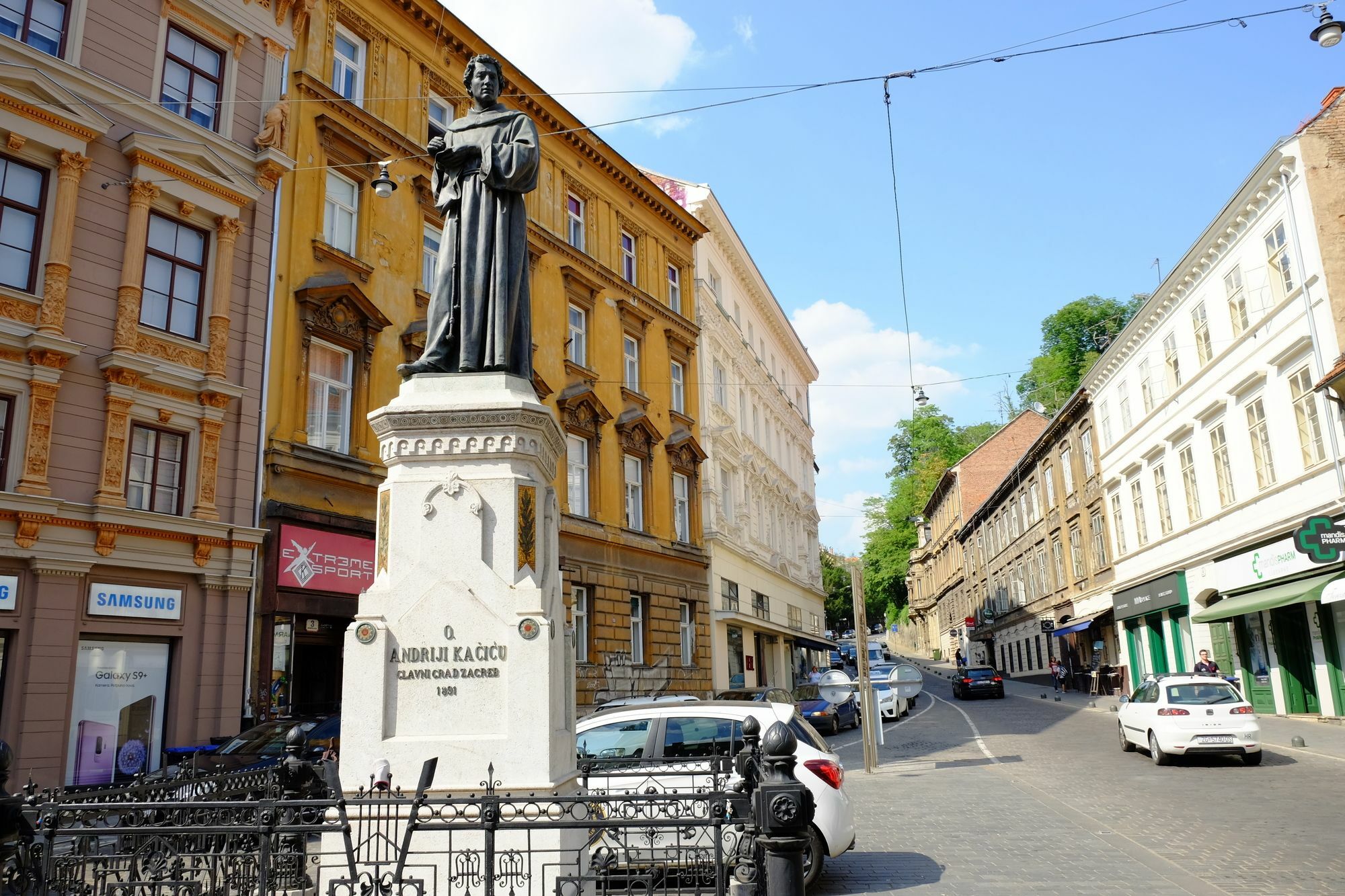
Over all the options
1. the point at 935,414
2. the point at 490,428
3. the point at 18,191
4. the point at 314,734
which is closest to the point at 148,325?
the point at 18,191

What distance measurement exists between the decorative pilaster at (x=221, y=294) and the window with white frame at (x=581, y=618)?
1098cm

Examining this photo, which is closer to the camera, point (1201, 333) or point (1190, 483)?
point (1201, 333)

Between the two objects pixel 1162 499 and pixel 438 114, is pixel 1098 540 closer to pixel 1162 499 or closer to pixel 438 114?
pixel 1162 499

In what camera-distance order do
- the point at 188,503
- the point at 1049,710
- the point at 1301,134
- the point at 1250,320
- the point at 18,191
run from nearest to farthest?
the point at 18,191, the point at 188,503, the point at 1301,134, the point at 1250,320, the point at 1049,710

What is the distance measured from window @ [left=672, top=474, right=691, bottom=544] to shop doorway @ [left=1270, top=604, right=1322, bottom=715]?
16400mm

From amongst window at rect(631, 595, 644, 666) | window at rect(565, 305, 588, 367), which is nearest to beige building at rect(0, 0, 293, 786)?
window at rect(565, 305, 588, 367)

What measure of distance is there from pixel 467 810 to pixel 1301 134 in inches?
937

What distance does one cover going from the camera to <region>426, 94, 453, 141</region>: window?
23281 mm

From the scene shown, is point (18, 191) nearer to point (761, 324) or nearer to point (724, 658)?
point (724, 658)

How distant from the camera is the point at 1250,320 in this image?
976 inches

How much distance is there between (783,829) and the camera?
13.5 ft

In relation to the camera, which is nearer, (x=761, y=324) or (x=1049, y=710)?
(x=1049, y=710)

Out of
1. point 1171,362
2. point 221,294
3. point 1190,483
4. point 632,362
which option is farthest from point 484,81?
point 1171,362

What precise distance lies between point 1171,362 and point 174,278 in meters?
27.9
